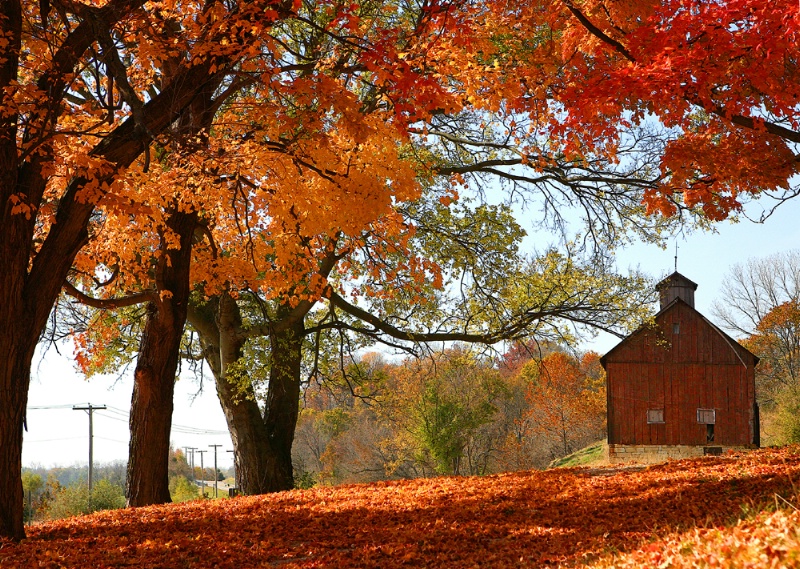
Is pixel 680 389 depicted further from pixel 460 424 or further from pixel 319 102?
pixel 319 102

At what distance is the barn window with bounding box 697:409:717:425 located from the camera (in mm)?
23469

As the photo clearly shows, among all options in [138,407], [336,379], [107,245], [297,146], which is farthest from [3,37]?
[336,379]

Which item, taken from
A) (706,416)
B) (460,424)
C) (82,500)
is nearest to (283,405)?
(706,416)

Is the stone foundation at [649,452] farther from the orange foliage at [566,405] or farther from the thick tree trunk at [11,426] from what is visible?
the thick tree trunk at [11,426]

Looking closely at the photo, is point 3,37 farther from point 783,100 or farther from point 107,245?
point 783,100

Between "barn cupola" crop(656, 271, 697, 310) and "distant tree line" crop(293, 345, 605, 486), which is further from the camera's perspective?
"distant tree line" crop(293, 345, 605, 486)

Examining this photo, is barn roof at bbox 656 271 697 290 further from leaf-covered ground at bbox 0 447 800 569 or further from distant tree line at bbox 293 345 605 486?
leaf-covered ground at bbox 0 447 800 569

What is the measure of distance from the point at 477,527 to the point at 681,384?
60.2 ft

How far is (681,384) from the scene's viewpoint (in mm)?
23688

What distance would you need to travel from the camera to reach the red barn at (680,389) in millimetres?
23469

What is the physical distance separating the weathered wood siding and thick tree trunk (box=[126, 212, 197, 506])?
53.1 feet

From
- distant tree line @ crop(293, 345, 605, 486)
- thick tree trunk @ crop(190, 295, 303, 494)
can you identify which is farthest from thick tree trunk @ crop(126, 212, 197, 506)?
distant tree line @ crop(293, 345, 605, 486)

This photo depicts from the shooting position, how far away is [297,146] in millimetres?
9125

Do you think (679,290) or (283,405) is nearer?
(283,405)
